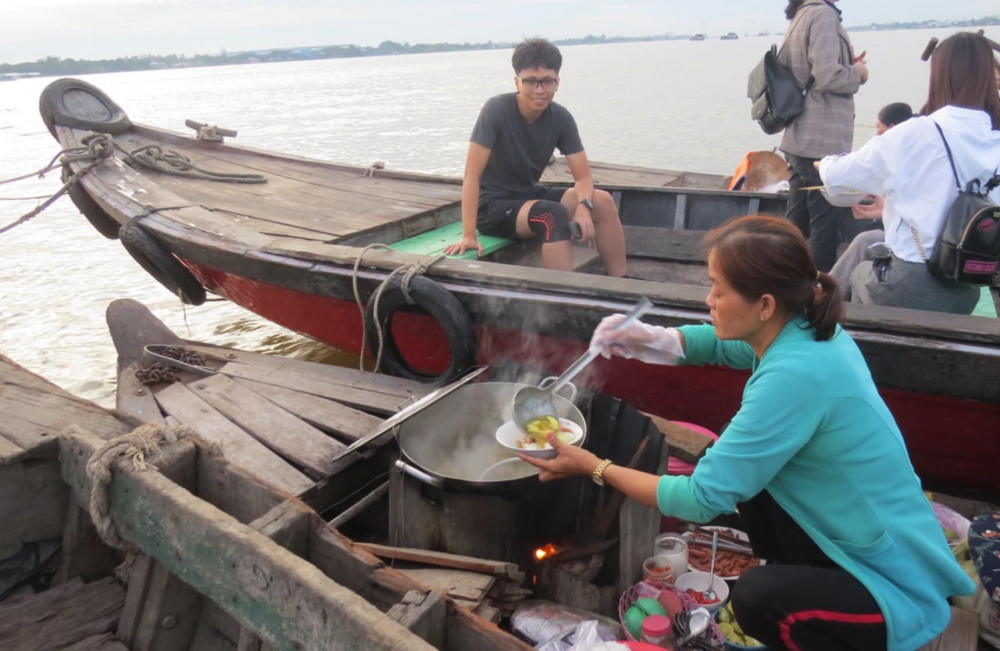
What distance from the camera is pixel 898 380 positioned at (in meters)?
2.73

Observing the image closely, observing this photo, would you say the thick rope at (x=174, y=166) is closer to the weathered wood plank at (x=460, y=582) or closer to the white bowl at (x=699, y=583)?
the weathered wood plank at (x=460, y=582)

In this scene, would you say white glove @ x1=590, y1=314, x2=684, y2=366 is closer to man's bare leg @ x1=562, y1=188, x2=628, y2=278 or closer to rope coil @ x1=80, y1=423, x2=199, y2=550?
rope coil @ x1=80, y1=423, x2=199, y2=550

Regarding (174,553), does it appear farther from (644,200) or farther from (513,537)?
(644,200)

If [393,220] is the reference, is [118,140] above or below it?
above

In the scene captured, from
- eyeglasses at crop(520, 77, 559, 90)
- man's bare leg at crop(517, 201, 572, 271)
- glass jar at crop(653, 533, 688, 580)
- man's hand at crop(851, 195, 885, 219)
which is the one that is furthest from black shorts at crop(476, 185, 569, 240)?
glass jar at crop(653, 533, 688, 580)

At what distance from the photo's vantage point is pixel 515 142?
4.44m

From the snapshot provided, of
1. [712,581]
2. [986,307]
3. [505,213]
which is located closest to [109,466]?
[712,581]

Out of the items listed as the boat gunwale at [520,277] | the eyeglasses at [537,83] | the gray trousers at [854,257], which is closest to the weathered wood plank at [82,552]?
the boat gunwale at [520,277]

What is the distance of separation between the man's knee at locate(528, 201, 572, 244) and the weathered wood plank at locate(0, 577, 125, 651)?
9.40 ft

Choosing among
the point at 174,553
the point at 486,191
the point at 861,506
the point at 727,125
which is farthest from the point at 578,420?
the point at 727,125

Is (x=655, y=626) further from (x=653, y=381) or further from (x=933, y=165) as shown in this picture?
(x=933, y=165)

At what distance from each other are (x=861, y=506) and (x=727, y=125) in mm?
17814

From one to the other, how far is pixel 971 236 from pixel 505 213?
8.64ft

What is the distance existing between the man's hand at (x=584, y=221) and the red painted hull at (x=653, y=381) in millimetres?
1039
